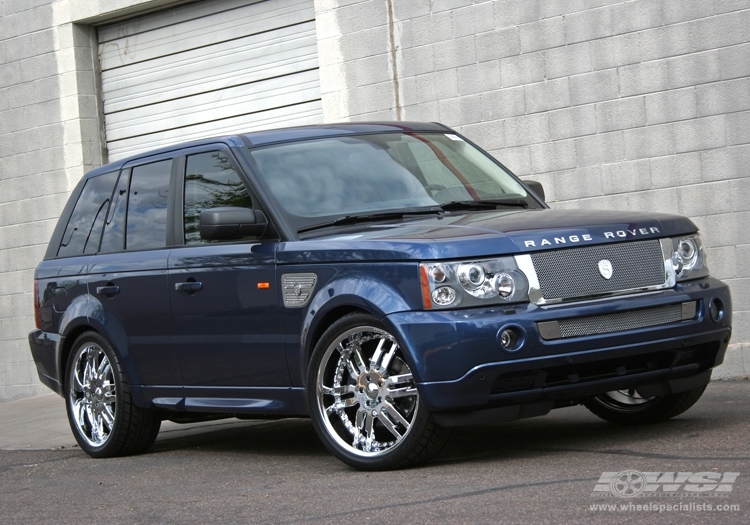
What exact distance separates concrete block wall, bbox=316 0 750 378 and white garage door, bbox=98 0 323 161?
3.38 ft

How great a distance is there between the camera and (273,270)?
6.11m

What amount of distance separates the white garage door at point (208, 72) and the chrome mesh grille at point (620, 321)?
7016 mm

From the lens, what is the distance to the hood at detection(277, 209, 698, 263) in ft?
17.5

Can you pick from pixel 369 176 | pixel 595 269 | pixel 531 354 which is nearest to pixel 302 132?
pixel 369 176

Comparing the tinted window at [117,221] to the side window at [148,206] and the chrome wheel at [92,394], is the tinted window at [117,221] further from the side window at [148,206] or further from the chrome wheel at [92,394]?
the chrome wheel at [92,394]

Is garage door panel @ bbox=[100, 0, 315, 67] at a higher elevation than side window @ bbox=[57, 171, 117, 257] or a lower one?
higher

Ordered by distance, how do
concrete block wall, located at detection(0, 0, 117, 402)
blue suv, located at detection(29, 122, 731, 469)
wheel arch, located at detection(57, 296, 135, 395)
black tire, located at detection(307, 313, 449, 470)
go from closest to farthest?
blue suv, located at detection(29, 122, 731, 469)
black tire, located at detection(307, 313, 449, 470)
wheel arch, located at detection(57, 296, 135, 395)
concrete block wall, located at detection(0, 0, 117, 402)

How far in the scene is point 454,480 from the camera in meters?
5.17

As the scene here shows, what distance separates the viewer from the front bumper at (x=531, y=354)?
5199 mm

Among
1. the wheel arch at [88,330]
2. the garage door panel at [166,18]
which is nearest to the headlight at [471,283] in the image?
the wheel arch at [88,330]

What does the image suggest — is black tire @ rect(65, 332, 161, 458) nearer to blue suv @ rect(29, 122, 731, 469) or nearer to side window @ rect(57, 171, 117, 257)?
blue suv @ rect(29, 122, 731, 469)

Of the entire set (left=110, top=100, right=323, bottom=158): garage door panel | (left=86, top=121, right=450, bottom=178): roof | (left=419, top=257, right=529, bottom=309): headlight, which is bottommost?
(left=419, top=257, right=529, bottom=309): headlight

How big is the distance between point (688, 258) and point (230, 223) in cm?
225

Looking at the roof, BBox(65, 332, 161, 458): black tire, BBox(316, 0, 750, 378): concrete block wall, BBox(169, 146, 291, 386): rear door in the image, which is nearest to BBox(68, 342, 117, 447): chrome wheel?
BBox(65, 332, 161, 458): black tire
